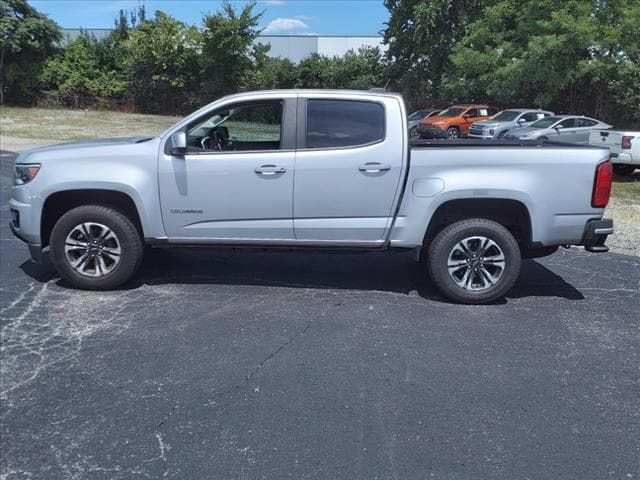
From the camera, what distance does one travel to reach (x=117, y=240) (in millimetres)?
5496

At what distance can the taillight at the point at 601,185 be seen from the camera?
5.21m

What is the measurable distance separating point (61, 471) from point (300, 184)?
3071 millimetres

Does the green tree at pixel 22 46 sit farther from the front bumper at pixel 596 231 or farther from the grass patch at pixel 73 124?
the front bumper at pixel 596 231

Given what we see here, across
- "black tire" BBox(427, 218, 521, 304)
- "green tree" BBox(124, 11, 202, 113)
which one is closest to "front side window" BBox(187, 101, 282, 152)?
"black tire" BBox(427, 218, 521, 304)

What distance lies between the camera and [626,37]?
2533 centimetres

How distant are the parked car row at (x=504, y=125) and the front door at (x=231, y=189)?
38.1 ft

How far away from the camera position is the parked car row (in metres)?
20.2

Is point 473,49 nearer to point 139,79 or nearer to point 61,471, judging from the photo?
point 139,79

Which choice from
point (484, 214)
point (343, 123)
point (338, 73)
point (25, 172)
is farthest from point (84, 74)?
point (484, 214)

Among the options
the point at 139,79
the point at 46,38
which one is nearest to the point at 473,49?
the point at 139,79

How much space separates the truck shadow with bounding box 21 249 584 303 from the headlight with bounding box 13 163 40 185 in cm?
97

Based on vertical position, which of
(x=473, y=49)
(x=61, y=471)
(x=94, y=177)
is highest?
(x=473, y=49)

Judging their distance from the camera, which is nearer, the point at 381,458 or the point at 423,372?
the point at 381,458

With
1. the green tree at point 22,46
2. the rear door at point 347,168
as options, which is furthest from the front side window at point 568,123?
the green tree at point 22,46
